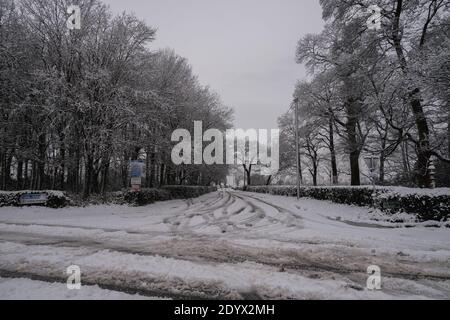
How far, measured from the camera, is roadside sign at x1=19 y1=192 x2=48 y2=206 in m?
13.8

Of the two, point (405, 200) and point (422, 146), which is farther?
point (422, 146)

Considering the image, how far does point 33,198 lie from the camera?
13.9 metres

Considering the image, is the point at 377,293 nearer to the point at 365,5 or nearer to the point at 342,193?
the point at 342,193

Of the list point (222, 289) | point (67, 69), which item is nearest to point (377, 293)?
point (222, 289)

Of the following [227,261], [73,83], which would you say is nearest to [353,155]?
[227,261]

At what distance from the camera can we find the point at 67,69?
16.4m

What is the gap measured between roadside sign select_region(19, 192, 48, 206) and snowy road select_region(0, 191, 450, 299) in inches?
258

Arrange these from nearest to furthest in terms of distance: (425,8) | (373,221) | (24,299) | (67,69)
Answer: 1. (24,299)
2. (373,221)
3. (425,8)
4. (67,69)

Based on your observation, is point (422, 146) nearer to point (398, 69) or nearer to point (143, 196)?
point (398, 69)

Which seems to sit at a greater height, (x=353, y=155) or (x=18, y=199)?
(x=353, y=155)

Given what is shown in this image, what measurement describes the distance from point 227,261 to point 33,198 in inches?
551

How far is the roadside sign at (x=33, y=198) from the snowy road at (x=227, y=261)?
6547 millimetres

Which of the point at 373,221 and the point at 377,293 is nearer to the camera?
the point at 377,293

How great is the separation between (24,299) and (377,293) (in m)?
4.41
